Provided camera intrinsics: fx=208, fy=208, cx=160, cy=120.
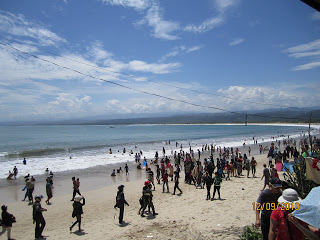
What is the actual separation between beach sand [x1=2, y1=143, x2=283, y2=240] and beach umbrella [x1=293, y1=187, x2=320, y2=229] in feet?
12.6

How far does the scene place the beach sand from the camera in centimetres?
682

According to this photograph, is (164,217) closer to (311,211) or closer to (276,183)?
(276,183)

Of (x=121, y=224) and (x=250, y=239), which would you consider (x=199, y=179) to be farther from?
(x=250, y=239)

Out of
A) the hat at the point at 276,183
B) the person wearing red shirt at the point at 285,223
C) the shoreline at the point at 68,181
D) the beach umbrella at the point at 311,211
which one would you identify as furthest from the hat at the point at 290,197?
the shoreline at the point at 68,181

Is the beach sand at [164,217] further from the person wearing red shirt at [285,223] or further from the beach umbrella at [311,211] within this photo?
the beach umbrella at [311,211]

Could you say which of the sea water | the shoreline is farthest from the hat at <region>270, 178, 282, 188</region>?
the sea water

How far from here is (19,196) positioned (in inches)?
571

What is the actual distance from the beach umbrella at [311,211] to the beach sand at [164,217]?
3.83 meters

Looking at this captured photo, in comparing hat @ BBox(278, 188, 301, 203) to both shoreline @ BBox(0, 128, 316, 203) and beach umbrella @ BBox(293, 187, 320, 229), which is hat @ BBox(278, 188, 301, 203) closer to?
beach umbrella @ BBox(293, 187, 320, 229)

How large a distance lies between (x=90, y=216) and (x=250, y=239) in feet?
24.7

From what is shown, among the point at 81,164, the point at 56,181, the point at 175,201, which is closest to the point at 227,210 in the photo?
the point at 175,201

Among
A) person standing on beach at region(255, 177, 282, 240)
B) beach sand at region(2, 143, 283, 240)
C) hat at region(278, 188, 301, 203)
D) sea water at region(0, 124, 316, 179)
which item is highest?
hat at region(278, 188, 301, 203)

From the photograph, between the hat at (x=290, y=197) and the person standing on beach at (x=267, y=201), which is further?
the person standing on beach at (x=267, y=201)

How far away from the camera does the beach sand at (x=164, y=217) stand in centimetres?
682
